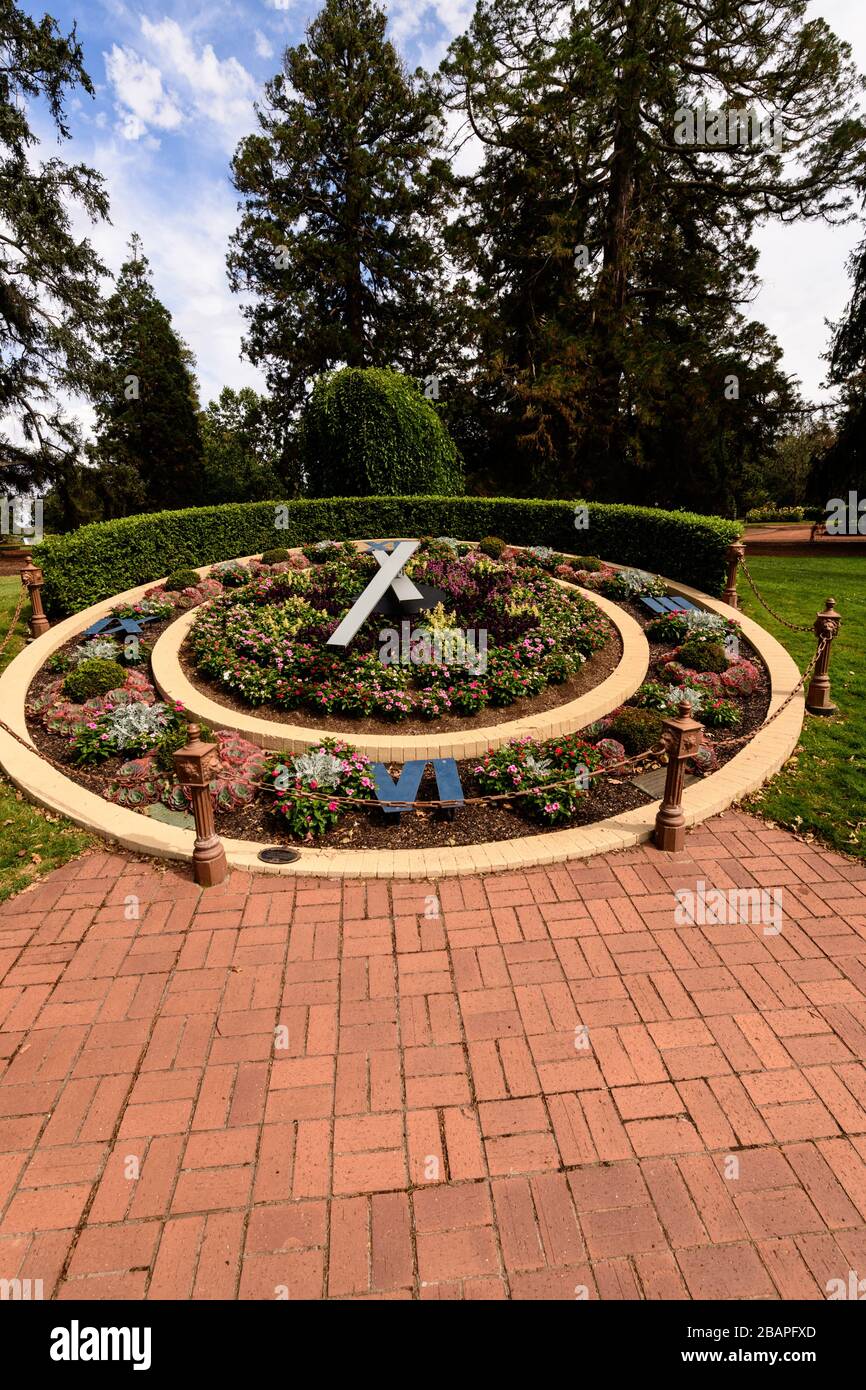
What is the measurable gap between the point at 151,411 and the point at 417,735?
84.4 feet

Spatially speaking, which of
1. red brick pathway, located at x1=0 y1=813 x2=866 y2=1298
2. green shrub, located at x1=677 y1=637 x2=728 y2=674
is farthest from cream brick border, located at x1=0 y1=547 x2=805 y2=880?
green shrub, located at x1=677 y1=637 x2=728 y2=674

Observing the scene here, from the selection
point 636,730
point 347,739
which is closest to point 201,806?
point 347,739

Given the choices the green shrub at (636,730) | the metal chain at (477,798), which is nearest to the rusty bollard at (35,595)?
the metal chain at (477,798)

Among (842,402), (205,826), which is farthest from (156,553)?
(842,402)

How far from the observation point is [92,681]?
848cm

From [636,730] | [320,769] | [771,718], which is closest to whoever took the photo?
[320,769]

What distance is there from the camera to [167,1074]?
379 cm

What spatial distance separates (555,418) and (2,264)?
1811 centimetres

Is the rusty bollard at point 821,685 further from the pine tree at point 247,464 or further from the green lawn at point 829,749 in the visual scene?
the pine tree at point 247,464

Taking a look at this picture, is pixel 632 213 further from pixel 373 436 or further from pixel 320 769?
pixel 320 769

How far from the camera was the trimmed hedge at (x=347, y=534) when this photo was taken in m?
12.5

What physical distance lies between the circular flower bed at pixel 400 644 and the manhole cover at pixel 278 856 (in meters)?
2.45
